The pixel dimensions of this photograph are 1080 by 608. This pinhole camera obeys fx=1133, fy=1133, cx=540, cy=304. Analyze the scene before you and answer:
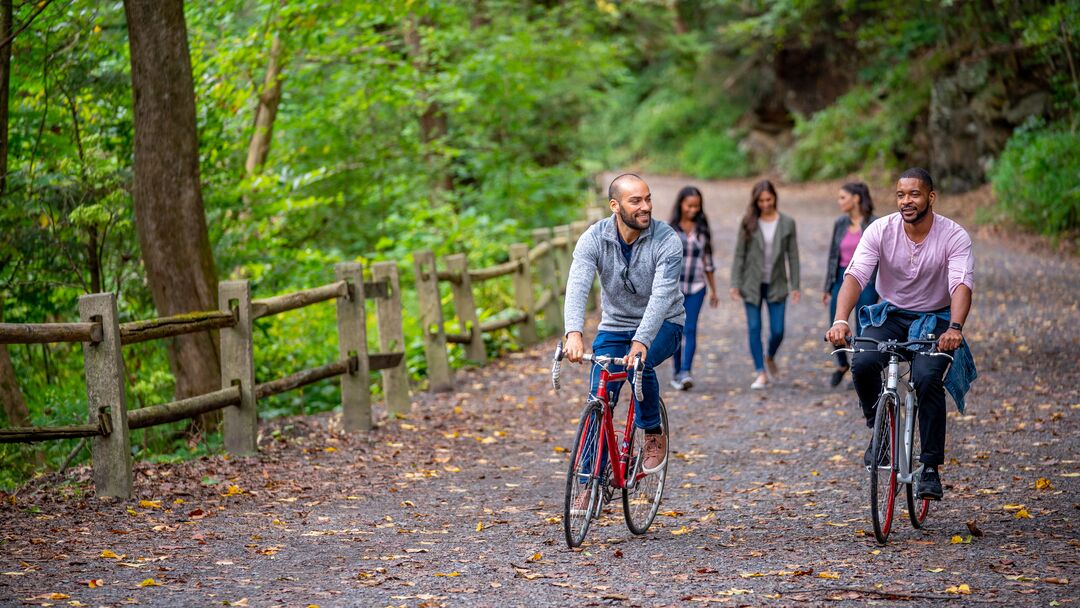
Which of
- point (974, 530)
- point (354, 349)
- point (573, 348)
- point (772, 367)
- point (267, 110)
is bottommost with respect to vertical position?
point (974, 530)

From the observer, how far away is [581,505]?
228 inches

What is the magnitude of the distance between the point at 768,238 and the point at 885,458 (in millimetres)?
5332

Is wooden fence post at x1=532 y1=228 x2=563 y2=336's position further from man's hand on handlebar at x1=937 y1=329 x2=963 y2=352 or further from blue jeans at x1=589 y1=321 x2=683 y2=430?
A: man's hand on handlebar at x1=937 y1=329 x2=963 y2=352

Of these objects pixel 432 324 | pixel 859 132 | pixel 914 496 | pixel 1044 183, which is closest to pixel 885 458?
pixel 914 496

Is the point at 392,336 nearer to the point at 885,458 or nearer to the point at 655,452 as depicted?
the point at 655,452

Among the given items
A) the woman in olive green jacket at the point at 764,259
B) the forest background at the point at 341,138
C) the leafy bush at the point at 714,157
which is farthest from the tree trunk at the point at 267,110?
the leafy bush at the point at 714,157

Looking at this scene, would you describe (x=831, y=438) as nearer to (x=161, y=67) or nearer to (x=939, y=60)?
(x=161, y=67)

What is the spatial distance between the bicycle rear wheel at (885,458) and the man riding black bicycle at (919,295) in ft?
0.40

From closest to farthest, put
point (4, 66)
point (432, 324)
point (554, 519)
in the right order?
point (554, 519)
point (4, 66)
point (432, 324)

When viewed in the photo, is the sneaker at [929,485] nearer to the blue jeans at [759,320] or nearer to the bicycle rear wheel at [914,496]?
the bicycle rear wheel at [914,496]

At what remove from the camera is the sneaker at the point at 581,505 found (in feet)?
18.9

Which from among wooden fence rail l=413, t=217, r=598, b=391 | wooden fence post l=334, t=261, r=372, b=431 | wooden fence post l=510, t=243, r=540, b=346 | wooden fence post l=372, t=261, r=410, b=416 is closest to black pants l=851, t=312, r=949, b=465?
wooden fence post l=334, t=261, r=372, b=431

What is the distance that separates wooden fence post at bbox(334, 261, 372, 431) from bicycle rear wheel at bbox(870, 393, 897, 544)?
16.4ft

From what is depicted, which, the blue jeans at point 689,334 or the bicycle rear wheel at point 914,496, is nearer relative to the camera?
the bicycle rear wheel at point 914,496
